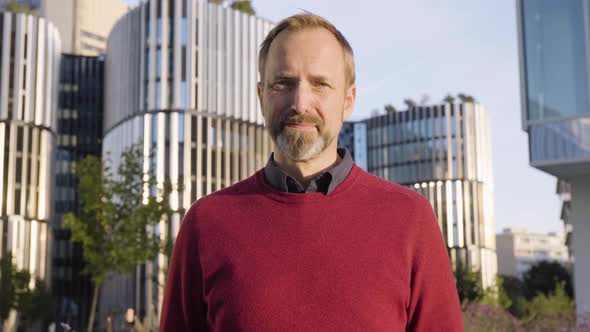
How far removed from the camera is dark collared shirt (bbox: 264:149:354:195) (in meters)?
2.35

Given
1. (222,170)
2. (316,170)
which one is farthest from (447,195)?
(316,170)

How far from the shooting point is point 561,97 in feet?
70.0

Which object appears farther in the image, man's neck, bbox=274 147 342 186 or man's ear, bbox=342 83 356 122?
man's ear, bbox=342 83 356 122

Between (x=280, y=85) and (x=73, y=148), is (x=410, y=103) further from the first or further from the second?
(x=280, y=85)

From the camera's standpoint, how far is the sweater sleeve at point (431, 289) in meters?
2.29

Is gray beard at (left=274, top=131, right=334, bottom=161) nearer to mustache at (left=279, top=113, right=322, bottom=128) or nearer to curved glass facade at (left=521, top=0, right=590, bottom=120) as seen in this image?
mustache at (left=279, top=113, right=322, bottom=128)

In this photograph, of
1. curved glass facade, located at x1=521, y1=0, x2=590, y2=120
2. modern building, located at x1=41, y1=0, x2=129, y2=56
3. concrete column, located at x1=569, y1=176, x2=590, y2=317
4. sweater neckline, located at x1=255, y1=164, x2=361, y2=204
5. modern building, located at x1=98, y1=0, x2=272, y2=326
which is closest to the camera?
sweater neckline, located at x1=255, y1=164, x2=361, y2=204

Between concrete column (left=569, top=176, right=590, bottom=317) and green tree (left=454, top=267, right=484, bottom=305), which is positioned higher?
concrete column (left=569, top=176, right=590, bottom=317)

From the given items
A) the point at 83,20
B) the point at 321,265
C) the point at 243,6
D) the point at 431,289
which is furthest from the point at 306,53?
the point at 83,20

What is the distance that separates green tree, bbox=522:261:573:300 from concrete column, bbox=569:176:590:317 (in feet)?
160

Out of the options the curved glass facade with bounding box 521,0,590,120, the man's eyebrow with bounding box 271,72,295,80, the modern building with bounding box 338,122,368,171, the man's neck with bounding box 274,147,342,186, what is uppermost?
the modern building with bounding box 338,122,368,171

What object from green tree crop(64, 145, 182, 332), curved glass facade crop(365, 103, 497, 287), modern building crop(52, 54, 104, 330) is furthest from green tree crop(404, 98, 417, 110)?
green tree crop(64, 145, 182, 332)

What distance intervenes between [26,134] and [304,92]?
59124 millimetres

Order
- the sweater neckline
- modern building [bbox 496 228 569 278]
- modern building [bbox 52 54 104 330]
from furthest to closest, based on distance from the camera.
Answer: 1. modern building [bbox 496 228 569 278]
2. modern building [bbox 52 54 104 330]
3. the sweater neckline
